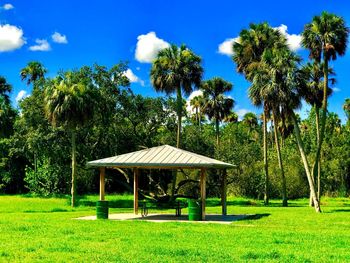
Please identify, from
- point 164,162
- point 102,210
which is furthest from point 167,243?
point 102,210

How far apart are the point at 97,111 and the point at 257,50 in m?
12.9

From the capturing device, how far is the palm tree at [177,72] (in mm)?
37750

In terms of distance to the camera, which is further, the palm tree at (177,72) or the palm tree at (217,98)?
the palm tree at (217,98)

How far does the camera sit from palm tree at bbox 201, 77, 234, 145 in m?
46.6

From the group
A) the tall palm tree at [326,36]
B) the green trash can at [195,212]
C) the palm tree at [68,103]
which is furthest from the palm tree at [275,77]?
the green trash can at [195,212]

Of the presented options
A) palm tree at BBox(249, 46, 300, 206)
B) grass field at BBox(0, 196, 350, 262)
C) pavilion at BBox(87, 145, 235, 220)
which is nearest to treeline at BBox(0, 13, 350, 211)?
palm tree at BBox(249, 46, 300, 206)

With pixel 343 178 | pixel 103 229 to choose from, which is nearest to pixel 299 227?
pixel 103 229

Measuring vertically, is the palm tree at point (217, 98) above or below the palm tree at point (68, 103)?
above

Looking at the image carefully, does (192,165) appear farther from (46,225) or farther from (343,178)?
(343,178)

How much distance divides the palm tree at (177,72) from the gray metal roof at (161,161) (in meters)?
12.7

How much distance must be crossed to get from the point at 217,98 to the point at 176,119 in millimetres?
5105

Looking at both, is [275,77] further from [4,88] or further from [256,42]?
[4,88]

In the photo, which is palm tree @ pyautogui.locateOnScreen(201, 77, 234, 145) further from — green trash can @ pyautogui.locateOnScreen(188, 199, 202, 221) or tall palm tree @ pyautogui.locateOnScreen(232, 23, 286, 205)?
green trash can @ pyautogui.locateOnScreen(188, 199, 202, 221)

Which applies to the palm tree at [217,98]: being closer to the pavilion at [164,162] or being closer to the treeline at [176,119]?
the treeline at [176,119]
